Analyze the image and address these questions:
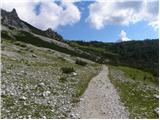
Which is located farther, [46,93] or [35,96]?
[46,93]

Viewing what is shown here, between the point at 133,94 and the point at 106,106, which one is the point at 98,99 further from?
the point at 133,94

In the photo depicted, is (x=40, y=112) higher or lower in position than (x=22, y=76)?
lower

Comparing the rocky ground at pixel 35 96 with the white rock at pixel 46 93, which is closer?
the rocky ground at pixel 35 96

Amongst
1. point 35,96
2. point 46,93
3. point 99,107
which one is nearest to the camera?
point 99,107

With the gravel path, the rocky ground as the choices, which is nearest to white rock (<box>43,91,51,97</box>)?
the rocky ground

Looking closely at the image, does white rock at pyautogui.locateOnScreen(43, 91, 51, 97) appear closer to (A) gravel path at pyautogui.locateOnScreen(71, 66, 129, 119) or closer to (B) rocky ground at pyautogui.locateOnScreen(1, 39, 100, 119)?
(B) rocky ground at pyautogui.locateOnScreen(1, 39, 100, 119)

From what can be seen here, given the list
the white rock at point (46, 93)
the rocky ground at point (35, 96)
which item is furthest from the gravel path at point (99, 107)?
the white rock at point (46, 93)

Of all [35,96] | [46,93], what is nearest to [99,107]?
[46,93]

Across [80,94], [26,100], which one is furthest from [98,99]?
[26,100]

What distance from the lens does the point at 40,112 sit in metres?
20.5

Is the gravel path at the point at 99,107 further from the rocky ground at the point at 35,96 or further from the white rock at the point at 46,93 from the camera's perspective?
the white rock at the point at 46,93

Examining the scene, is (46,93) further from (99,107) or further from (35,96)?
(99,107)

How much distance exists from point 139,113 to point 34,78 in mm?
11593

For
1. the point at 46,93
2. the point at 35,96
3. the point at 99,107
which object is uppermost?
the point at 46,93
